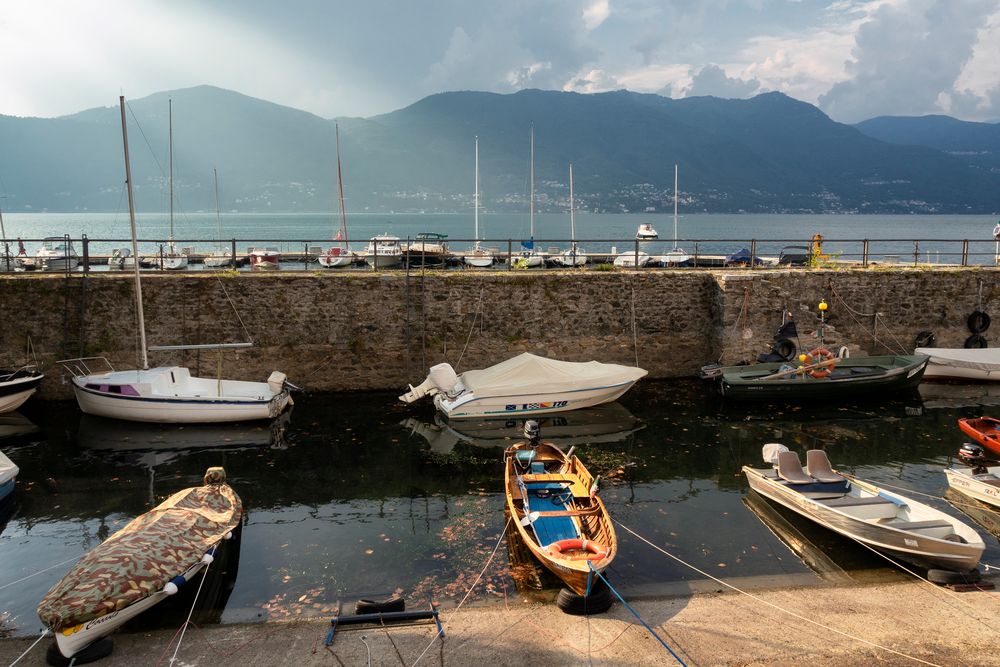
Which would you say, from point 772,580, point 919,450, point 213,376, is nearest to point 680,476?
point 772,580

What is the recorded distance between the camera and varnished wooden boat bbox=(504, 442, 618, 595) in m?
8.52

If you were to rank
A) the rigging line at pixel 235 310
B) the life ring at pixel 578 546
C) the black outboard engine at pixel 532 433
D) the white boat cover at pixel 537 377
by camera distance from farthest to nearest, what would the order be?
1. the rigging line at pixel 235 310
2. the white boat cover at pixel 537 377
3. the black outboard engine at pixel 532 433
4. the life ring at pixel 578 546

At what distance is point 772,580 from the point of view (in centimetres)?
936

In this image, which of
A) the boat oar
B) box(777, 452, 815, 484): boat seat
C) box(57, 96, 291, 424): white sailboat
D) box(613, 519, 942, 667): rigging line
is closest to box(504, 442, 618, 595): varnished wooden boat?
box(613, 519, 942, 667): rigging line

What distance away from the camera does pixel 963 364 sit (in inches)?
821

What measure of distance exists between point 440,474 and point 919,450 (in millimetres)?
11416

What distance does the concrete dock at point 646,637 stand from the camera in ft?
23.3

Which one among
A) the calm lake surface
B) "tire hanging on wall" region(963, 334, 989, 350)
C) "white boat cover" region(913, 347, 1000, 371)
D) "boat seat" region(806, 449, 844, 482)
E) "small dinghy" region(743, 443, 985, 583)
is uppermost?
"tire hanging on wall" region(963, 334, 989, 350)

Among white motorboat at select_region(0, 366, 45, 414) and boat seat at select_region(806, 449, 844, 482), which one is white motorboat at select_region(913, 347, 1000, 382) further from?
white motorboat at select_region(0, 366, 45, 414)

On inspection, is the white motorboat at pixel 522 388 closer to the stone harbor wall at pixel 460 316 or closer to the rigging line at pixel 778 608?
the stone harbor wall at pixel 460 316

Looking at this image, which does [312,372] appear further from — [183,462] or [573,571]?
[573,571]

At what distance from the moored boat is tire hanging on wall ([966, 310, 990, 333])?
4341mm

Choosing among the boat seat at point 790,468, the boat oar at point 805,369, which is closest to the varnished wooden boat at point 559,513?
the boat seat at point 790,468

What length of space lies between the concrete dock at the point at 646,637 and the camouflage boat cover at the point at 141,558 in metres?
A: 0.59
